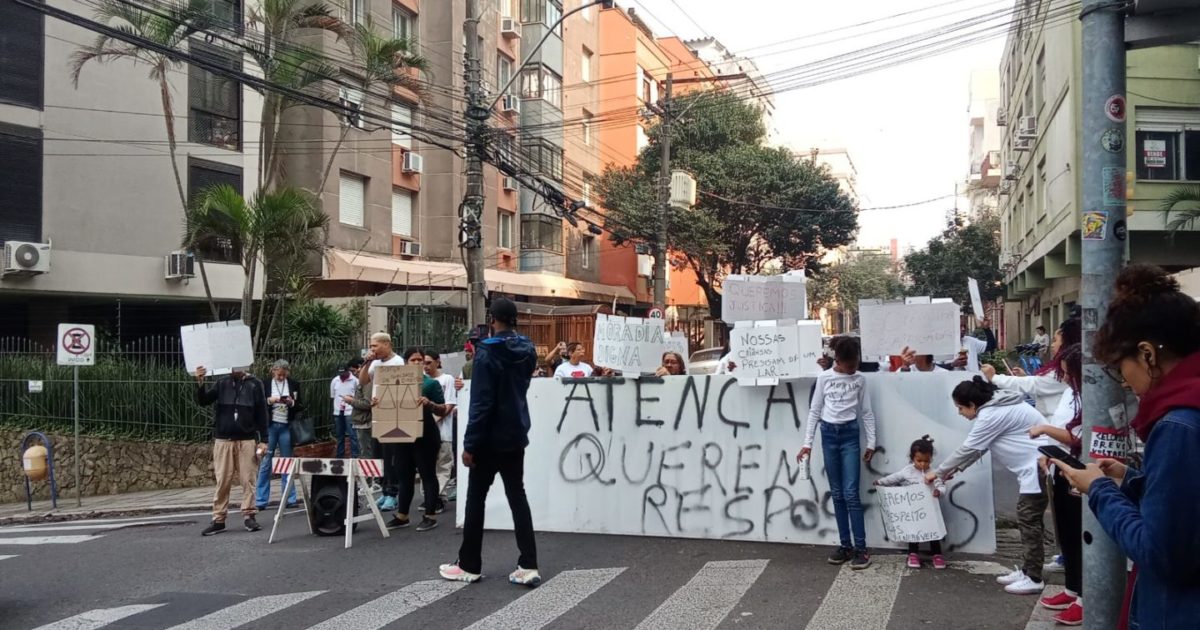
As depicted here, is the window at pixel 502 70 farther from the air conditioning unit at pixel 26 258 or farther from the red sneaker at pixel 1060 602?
the red sneaker at pixel 1060 602

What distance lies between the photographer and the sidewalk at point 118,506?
12.2m

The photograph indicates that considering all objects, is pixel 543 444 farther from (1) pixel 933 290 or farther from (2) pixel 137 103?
(1) pixel 933 290

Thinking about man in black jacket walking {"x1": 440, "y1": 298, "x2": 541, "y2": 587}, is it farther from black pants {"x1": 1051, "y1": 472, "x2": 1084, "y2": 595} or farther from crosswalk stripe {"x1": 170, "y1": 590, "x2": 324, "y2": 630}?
black pants {"x1": 1051, "y1": 472, "x2": 1084, "y2": 595}

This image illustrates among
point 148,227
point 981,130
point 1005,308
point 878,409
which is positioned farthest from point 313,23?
point 981,130

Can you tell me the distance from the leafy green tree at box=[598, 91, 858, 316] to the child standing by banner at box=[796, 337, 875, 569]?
26.1m

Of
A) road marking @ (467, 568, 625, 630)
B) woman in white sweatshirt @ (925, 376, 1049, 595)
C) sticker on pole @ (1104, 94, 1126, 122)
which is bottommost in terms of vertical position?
road marking @ (467, 568, 625, 630)

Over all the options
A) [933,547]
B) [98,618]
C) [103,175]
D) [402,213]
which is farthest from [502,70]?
[98,618]

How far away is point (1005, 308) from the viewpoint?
52.0 m

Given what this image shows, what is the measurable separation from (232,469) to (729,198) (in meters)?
26.4

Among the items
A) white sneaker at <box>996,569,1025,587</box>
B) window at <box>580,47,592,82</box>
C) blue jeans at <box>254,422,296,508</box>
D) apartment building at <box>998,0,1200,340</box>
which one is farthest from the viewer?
window at <box>580,47,592,82</box>

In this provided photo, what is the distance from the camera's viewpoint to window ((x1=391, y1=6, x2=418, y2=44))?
85.1 ft

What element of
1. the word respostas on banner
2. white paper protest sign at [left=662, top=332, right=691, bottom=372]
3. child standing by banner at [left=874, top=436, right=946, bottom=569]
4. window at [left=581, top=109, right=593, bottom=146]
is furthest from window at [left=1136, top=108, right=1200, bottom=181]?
window at [left=581, top=109, right=593, bottom=146]

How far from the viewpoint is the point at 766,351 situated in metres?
7.40

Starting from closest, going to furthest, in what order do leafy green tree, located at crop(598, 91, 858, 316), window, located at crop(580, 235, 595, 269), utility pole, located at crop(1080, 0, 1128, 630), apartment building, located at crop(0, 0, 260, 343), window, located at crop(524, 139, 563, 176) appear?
1. utility pole, located at crop(1080, 0, 1128, 630)
2. apartment building, located at crop(0, 0, 260, 343)
3. window, located at crop(524, 139, 563, 176)
4. leafy green tree, located at crop(598, 91, 858, 316)
5. window, located at crop(580, 235, 595, 269)
